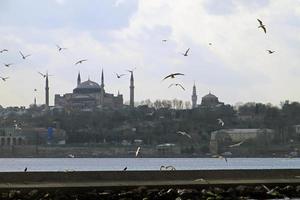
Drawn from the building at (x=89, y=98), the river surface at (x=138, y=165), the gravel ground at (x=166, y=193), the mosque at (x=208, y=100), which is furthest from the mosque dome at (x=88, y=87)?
the gravel ground at (x=166, y=193)

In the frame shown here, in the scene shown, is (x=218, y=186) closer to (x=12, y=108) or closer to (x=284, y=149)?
(x=284, y=149)

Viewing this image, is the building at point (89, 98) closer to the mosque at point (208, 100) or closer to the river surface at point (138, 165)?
the mosque at point (208, 100)

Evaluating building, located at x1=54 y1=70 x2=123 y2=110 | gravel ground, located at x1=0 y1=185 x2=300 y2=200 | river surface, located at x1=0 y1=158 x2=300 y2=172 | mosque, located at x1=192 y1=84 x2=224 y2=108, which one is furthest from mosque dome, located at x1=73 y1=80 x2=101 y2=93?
gravel ground, located at x1=0 y1=185 x2=300 y2=200

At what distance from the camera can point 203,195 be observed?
2430 cm

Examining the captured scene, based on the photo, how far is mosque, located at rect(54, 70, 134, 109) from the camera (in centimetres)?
17212

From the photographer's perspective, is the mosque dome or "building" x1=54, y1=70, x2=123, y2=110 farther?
the mosque dome

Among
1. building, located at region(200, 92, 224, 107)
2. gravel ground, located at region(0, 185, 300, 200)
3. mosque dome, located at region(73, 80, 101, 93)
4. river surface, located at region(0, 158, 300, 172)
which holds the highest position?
mosque dome, located at region(73, 80, 101, 93)

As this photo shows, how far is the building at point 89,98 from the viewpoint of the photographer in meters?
172

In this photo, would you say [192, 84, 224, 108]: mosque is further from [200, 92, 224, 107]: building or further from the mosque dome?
the mosque dome

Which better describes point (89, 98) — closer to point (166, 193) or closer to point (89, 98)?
point (89, 98)

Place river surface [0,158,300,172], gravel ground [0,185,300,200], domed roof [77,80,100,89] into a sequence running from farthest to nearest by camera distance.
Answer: domed roof [77,80,100,89], river surface [0,158,300,172], gravel ground [0,185,300,200]

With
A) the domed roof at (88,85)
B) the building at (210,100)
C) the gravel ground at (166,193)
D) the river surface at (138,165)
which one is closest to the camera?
the gravel ground at (166,193)

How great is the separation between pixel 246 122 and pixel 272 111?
4.81 metres

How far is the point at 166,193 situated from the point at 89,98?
492 ft
